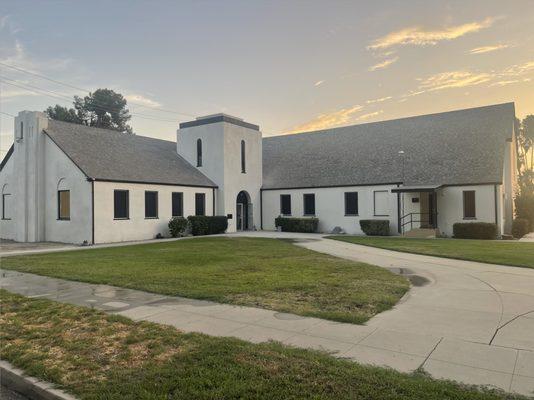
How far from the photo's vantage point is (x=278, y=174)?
34156 mm

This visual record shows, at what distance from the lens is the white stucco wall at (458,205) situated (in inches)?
949

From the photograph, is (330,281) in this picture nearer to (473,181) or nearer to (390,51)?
(390,51)

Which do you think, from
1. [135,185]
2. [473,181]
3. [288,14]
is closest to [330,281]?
[288,14]

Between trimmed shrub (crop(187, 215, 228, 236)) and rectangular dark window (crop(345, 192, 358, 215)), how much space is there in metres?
8.88

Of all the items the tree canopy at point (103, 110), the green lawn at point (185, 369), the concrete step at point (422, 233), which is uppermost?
the tree canopy at point (103, 110)

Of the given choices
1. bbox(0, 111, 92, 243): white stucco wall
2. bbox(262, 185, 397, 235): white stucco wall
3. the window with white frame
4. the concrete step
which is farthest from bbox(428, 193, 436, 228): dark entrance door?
bbox(0, 111, 92, 243): white stucco wall

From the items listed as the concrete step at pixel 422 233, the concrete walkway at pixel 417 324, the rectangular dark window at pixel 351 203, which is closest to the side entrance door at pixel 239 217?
the rectangular dark window at pixel 351 203

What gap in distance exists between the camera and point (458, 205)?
25188mm

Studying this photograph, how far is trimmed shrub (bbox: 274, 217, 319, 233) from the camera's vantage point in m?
29.7

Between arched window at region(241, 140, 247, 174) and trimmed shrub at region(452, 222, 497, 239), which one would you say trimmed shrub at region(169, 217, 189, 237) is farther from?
trimmed shrub at region(452, 222, 497, 239)

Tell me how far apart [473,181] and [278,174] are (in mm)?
15107

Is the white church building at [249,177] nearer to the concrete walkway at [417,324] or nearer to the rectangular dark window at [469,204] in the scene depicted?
the rectangular dark window at [469,204]

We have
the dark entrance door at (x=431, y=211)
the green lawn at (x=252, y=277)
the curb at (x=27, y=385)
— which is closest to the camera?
the curb at (x=27, y=385)

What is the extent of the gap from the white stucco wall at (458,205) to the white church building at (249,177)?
0.19 ft
